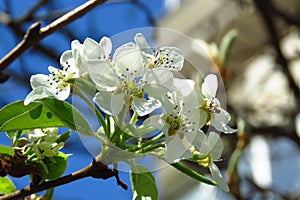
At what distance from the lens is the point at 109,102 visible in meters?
0.64

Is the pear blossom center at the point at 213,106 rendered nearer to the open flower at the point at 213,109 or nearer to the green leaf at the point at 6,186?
the open flower at the point at 213,109

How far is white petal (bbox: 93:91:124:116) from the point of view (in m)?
0.63

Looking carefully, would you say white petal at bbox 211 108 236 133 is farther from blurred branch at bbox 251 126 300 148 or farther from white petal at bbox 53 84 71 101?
blurred branch at bbox 251 126 300 148

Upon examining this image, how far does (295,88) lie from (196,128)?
1.33 metres

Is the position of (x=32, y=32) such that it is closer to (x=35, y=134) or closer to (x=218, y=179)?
(x=35, y=134)

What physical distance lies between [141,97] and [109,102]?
0.15 ft

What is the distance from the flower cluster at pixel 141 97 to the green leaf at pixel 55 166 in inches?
1.4

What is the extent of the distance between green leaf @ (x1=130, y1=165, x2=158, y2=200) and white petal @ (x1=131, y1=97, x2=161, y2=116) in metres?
0.09

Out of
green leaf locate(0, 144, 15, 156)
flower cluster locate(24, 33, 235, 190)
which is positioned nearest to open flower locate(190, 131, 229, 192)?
flower cluster locate(24, 33, 235, 190)

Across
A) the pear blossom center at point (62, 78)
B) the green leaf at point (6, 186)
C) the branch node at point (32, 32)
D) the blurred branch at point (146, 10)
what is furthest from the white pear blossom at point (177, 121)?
the blurred branch at point (146, 10)

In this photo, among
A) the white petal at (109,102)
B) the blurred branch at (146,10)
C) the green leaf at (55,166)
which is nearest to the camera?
the white petal at (109,102)

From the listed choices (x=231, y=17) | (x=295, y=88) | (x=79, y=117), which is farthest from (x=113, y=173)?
(x=231, y=17)

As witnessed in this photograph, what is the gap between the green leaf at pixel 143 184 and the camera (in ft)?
2.33

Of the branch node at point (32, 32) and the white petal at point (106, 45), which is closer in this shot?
the white petal at point (106, 45)
